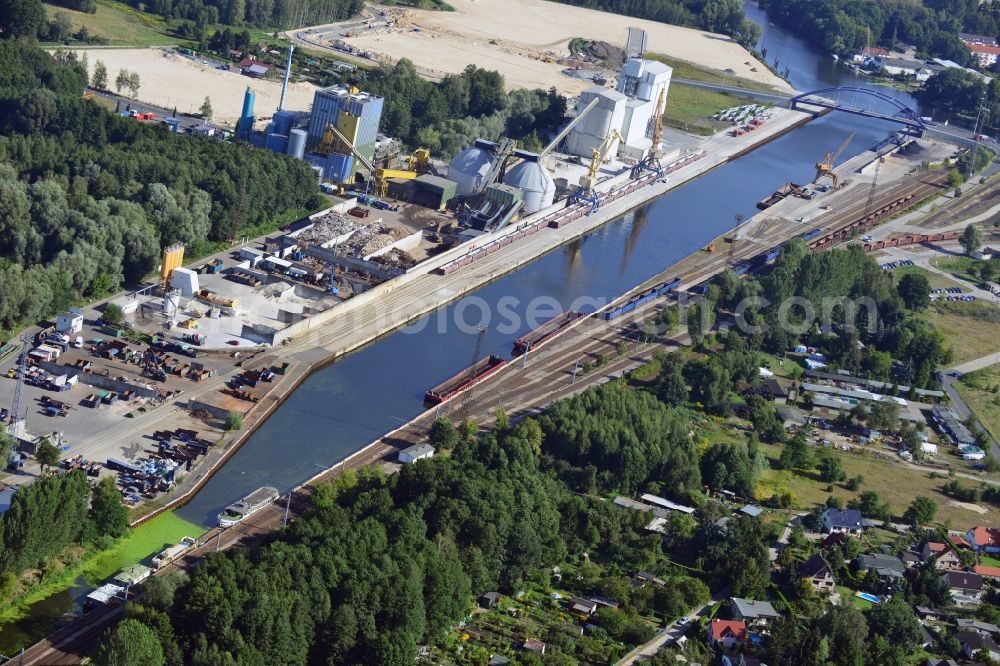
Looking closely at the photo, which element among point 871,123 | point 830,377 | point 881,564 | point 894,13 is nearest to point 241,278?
point 830,377

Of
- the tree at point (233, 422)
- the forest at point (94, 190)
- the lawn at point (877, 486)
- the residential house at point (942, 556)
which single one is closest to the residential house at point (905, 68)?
the forest at point (94, 190)

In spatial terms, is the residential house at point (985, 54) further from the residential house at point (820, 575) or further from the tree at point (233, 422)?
the tree at point (233, 422)

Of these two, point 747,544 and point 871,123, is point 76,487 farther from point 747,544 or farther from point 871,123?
point 871,123

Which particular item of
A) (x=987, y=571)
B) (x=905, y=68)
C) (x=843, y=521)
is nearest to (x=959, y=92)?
(x=905, y=68)

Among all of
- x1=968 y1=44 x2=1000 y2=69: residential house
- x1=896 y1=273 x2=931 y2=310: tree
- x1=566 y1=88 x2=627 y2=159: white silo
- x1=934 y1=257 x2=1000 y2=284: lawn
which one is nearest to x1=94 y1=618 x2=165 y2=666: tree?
x1=896 y1=273 x2=931 y2=310: tree

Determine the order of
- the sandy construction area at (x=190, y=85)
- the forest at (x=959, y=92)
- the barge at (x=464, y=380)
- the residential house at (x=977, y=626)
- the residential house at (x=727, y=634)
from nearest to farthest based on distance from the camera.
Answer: the residential house at (x=727, y=634) → the residential house at (x=977, y=626) → the barge at (x=464, y=380) → the sandy construction area at (x=190, y=85) → the forest at (x=959, y=92)

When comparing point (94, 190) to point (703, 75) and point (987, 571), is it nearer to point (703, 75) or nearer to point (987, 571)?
point (987, 571)
